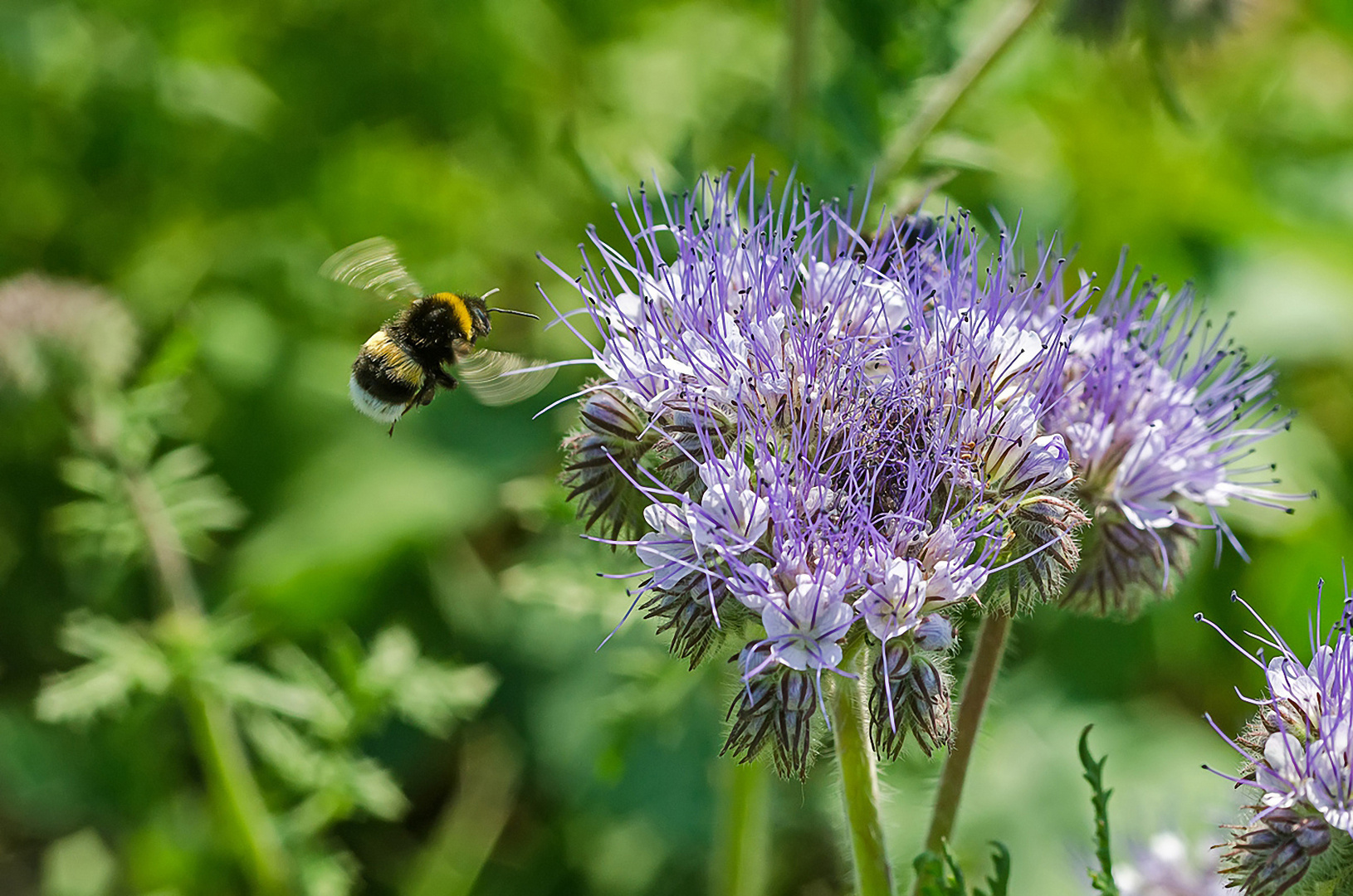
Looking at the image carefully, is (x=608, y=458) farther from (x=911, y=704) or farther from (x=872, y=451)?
(x=911, y=704)

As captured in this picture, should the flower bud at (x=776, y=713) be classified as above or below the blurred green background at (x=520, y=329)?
below

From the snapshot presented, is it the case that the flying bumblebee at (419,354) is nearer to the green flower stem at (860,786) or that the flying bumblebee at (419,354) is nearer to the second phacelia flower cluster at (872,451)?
the second phacelia flower cluster at (872,451)

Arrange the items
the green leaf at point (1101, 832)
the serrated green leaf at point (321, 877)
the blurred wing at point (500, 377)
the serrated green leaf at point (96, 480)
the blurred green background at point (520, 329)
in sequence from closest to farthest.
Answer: the green leaf at point (1101, 832) → the blurred wing at point (500, 377) → the serrated green leaf at point (321, 877) → the serrated green leaf at point (96, 480) → the blurred green background at point (520, 329)

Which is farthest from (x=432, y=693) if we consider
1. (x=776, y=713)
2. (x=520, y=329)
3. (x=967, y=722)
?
(x=520, y=329)

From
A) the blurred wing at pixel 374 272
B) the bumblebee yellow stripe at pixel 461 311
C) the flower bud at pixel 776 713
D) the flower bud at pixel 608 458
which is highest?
the blurred wing at pixel 374 272

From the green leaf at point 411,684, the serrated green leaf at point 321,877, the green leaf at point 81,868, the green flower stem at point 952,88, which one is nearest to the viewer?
the serrated green leaf at point 321,877

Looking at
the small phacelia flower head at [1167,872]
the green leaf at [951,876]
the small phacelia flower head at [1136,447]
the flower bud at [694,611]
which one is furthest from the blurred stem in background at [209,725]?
the small phacelia flower head at [1136,447]

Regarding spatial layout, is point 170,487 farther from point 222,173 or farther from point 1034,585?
point 1034,585
